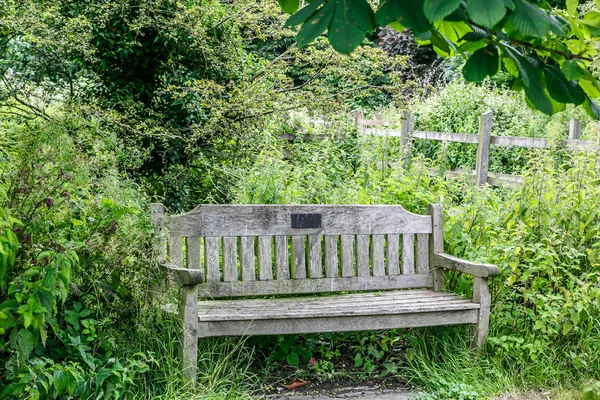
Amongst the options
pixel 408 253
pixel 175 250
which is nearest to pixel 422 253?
pixel 408 253

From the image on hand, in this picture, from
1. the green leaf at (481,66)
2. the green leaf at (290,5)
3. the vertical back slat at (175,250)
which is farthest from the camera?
the vertical back slat at (175,250)

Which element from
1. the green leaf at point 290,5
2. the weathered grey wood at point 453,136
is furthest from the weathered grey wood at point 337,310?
the weathered grey wood at point 453,136

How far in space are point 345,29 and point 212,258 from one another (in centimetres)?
315

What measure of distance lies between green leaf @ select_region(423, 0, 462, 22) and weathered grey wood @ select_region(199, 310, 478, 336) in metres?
2.91

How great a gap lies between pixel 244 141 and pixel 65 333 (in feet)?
9.20

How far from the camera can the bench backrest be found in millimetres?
4645

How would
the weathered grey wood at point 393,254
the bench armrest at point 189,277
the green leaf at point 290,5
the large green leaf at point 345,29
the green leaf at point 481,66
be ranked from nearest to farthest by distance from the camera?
the large green leaf at point 345,29
the green leaf at point 481,66
the green leaf at point 290,5
the bench armrest at point 189,277
the weathered grey wood at point 393,254

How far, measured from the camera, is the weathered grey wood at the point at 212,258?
4.65 m

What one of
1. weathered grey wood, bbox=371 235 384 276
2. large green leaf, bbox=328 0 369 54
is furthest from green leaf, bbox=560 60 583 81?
weathered grey wood, bbox=371 235 384 276

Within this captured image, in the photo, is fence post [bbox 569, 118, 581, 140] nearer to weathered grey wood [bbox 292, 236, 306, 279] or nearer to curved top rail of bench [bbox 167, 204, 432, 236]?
curved top rail of bench [bbox 167, 204, 432, 236]

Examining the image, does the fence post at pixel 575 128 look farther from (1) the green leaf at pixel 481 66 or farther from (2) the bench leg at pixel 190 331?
(1) the green leaf at pixel 481 66

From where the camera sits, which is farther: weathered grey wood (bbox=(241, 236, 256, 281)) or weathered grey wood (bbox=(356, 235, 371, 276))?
weathered grey wood (bbox=(356, 235, 371, 276))

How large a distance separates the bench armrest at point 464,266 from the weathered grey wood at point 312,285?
178 millimetres

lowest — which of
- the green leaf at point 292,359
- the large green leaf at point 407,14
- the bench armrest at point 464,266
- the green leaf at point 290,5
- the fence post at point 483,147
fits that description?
the green leaf at point 292,359
